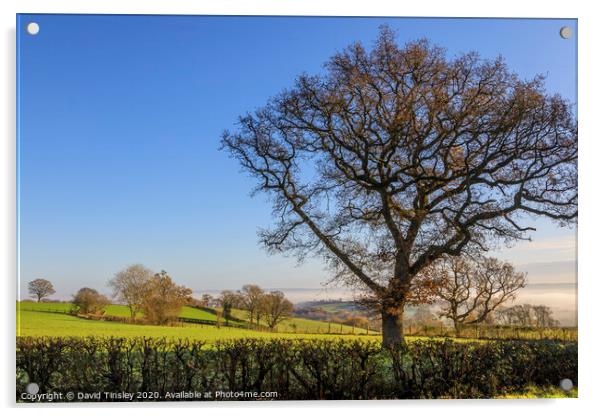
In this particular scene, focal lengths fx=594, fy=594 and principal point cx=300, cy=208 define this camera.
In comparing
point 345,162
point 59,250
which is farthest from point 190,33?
point 59,250

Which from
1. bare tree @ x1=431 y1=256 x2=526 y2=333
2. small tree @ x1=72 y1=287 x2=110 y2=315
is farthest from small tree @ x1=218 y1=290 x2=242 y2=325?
bare tree @ x1=431 y1=256 x2=526 y2=333

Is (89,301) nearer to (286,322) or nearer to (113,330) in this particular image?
(113,330)

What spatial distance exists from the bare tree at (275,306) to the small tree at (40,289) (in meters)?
2.70

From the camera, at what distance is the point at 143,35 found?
7.79 m

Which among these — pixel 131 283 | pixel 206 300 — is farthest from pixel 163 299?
pixel 206 300

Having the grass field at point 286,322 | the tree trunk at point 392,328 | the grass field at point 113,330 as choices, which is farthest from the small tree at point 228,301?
the tree trunk at point 392,328

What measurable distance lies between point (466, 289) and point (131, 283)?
14.6 feet

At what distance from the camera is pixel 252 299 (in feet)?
25.8

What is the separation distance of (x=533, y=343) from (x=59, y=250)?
6377mm

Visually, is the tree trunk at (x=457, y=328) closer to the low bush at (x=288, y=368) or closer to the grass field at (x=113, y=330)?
the low bush at (x=288, y=368)

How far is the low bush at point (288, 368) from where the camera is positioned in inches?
297

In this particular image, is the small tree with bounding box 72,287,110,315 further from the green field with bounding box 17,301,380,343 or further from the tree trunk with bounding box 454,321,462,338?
the tree trunk with bounding box 454,321,462,338

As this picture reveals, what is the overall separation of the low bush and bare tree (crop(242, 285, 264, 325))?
37 centimetres

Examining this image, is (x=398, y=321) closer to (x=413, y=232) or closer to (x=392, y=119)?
(x=413, y=232)
